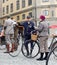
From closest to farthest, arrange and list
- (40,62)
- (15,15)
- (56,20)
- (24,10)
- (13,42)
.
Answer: (40,62) < (13,42) < (56,20) < (24,10) < (15,15)

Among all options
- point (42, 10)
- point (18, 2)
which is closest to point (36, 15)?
point (42, 10)

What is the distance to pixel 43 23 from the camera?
13.3 m

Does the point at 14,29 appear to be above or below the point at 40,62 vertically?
above

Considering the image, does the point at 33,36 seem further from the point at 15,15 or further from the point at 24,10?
the point at 15,15

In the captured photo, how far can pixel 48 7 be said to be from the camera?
58000 mm

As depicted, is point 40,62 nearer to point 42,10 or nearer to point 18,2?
point 42,10

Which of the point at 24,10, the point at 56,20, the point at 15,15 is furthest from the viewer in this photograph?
the point at 15,15

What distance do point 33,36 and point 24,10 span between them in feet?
160

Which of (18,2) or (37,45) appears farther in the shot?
(18,2)

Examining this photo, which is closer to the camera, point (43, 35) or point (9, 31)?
point (43, 35)

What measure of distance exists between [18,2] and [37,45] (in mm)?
52054

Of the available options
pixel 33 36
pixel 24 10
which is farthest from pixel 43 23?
pixel 24 10

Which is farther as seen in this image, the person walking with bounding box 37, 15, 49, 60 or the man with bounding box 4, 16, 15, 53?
the man with bounding box 4, 16, 15, 53

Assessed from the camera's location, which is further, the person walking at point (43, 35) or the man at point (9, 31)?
the man at point (9, 31)
